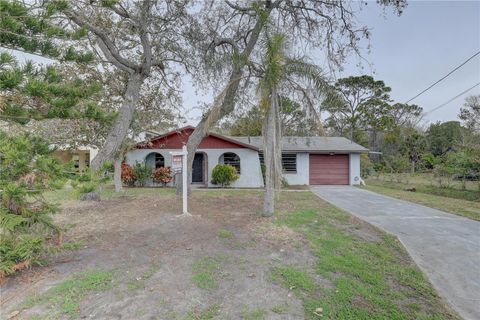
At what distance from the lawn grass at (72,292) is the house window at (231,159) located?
13.2 m

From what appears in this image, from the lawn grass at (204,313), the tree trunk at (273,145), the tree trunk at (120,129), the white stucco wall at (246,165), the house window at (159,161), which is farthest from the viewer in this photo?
the house window at (159,161)

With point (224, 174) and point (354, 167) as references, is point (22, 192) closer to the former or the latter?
point (224, 174)

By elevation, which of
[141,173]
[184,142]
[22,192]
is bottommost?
[141,173]

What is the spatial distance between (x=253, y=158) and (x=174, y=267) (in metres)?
12.6

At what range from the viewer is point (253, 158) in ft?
53.6

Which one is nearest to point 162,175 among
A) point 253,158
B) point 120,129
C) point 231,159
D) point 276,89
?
point 231,159

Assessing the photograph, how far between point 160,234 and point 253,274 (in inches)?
96.4

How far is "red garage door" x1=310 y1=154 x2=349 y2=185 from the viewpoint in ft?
58.6

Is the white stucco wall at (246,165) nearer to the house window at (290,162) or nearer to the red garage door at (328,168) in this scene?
the house window at (290,162)

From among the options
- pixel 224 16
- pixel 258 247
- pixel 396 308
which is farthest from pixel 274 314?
pixel 224 16

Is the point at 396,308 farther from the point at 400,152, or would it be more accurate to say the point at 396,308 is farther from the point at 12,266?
the point at 400,152

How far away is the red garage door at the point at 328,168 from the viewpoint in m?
17.9

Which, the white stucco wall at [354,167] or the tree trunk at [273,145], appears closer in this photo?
the tree trunk at [273,145]

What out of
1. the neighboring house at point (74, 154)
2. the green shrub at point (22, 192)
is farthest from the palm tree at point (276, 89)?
the green shrub at point (22, 192)
